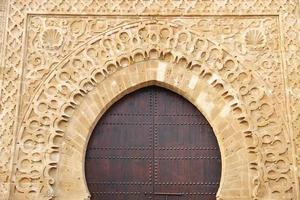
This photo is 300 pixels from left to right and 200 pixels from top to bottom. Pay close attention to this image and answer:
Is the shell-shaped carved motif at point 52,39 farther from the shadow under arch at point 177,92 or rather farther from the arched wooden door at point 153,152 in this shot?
the arched wooden door at point 153,152

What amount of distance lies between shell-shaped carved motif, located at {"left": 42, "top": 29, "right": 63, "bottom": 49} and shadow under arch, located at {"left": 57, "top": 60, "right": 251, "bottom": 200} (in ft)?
2.21

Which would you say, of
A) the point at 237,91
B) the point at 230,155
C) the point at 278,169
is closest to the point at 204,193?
the point at 230,155

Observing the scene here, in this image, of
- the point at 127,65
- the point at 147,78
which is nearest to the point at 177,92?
the point at 147,78

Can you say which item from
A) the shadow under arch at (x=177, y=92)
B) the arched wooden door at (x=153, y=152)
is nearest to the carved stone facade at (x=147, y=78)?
the shadow under arch at (x=177, y=92)

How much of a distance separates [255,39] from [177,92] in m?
1.04

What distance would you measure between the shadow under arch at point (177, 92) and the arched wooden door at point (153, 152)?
15 cm

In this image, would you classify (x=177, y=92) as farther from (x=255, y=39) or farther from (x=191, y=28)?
(x=255, y=39)

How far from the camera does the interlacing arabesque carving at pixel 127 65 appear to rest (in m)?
4.94

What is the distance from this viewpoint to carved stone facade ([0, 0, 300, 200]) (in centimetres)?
496

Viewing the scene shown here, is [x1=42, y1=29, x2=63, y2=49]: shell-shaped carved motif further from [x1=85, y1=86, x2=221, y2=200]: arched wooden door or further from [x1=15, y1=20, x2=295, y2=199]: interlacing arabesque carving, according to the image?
[x1=85, y1=86, x2=221, y2=200]: arched wooden door

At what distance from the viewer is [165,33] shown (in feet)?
17.7

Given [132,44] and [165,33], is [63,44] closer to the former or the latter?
[132,44]

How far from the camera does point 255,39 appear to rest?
5344 mm

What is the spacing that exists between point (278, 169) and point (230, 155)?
0.50 m
